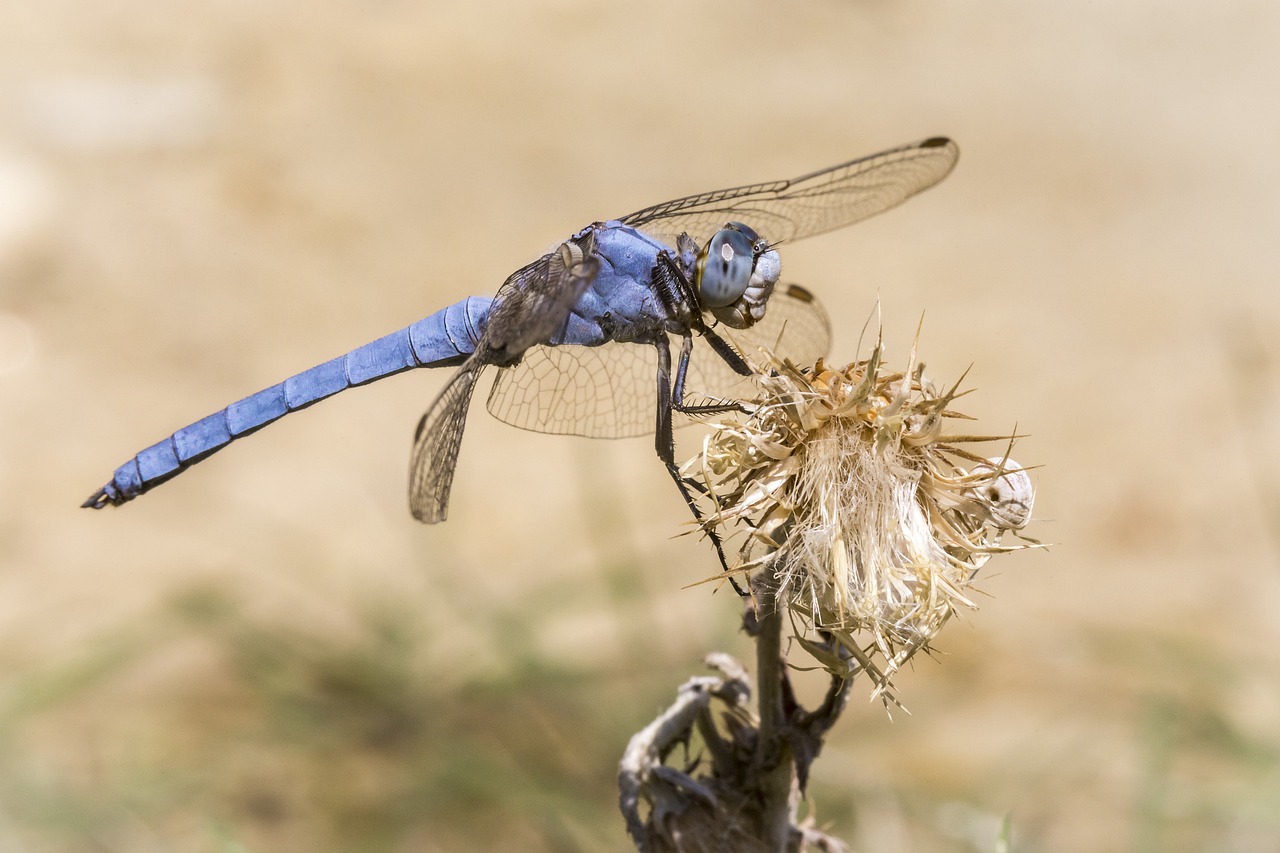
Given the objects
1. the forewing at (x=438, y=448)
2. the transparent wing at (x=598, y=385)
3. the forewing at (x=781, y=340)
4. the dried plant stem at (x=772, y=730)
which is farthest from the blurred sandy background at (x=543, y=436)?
the dried plant stem at (x=772, y=730)

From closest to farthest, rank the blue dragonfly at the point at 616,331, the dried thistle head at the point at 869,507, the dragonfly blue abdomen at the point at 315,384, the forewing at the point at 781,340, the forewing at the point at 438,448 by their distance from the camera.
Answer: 1. the dried thistle head at the point at 869,507
2. the forewing at the point at 438,448
3. the blue dragonfly at the point at 616,331
4. the dragonfly blue abdomen at the point at 315,384
5. the forewing at the point at 781,340

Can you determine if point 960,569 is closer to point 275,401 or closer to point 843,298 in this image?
point 275,401

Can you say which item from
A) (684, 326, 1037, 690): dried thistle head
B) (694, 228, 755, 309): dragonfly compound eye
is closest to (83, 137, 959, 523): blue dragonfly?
(694, 228, 755, 309): dragonfly compound eye

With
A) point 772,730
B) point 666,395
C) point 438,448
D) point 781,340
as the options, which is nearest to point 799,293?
point 781,340

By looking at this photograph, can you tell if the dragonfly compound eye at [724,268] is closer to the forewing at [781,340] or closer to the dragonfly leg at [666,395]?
the dragonfly leg at [666,395]

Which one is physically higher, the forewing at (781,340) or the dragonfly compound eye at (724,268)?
the forewing at (781,340)

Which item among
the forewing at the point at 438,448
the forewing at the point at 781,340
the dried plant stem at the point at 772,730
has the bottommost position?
the dried plant stem at the point at 772,730

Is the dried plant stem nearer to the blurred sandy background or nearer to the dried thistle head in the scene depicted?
the dried thistle head

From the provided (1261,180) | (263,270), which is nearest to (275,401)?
(263,270)
